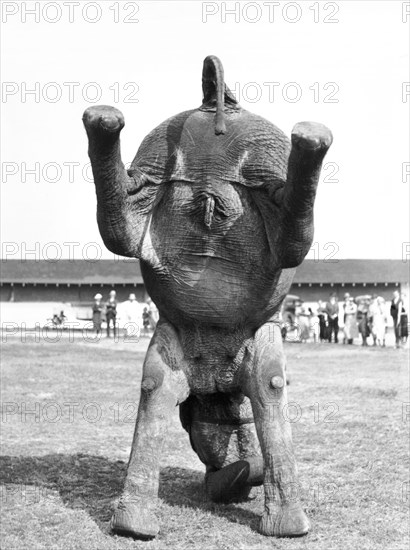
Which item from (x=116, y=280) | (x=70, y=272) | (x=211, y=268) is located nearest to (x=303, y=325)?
(x=116, y=280)

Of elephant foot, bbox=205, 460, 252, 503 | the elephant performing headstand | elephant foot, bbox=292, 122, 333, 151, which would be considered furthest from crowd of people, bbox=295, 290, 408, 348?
elephant foot, bbox=292, 122, 333, 151

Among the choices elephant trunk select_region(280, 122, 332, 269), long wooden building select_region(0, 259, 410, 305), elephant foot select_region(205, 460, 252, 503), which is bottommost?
elephant foot select_region(205, 460, 252, 503)

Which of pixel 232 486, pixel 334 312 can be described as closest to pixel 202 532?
pixel 232 486

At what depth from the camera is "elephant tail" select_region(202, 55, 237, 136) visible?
5.39 meters

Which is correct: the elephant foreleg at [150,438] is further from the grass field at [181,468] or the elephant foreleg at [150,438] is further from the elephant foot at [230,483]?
the elephant foot at [230,483]

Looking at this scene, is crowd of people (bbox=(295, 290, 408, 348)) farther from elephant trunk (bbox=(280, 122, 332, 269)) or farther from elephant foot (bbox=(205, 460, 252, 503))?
elephant trunk (bbox=(280, 122, 332, 269))

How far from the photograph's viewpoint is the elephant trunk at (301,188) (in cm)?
441

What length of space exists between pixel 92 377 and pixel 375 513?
31.6 feet

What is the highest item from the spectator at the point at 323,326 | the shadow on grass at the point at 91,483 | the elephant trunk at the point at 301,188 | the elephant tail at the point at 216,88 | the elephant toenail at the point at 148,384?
the elephant tail at the point at 216,88

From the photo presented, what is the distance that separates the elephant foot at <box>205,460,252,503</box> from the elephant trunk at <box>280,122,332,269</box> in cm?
153

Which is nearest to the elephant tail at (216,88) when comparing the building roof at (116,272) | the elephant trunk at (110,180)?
the elephant trunk at (110,180)

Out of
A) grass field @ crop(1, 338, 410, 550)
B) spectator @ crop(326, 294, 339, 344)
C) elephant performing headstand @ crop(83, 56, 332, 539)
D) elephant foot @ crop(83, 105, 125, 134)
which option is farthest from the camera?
spectator @ crop(326, 294, 339, 344)

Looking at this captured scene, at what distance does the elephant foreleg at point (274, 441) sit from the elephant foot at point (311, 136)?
63.0 inches

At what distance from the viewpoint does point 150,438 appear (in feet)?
17.7
